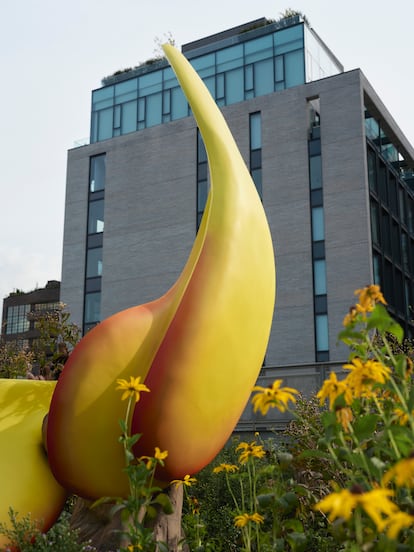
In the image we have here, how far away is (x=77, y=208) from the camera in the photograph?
106ft

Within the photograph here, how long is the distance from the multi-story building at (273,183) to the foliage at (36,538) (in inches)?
772

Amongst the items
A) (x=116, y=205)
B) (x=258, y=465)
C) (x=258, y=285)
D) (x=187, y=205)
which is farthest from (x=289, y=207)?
(x=258, y=285)

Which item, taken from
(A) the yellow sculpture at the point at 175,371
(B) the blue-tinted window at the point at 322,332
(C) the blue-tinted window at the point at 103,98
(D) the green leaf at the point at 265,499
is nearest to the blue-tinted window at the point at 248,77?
(C) the blue-tinted window at the point at 103,98

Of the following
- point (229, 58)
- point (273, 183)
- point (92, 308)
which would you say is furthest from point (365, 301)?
point (229, 58)

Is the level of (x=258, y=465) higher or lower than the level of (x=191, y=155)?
lower

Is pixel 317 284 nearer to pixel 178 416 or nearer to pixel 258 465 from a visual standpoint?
pixel 258 465

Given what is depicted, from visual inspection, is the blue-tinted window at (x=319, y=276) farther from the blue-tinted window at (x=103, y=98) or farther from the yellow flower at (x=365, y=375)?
the yellow flower at (x=365, y=375)

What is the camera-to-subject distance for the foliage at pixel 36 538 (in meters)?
4.10

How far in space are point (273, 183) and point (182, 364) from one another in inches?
938

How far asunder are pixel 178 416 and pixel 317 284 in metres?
22.0

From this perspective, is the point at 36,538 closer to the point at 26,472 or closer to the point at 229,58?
the point at 26,472

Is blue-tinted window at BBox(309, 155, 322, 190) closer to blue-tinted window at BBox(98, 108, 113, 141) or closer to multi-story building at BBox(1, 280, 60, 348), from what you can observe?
blue-tinted window at BBox(98, 108, 113, 141)

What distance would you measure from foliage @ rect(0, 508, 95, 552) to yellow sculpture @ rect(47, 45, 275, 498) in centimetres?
32

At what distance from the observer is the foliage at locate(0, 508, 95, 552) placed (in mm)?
4102
